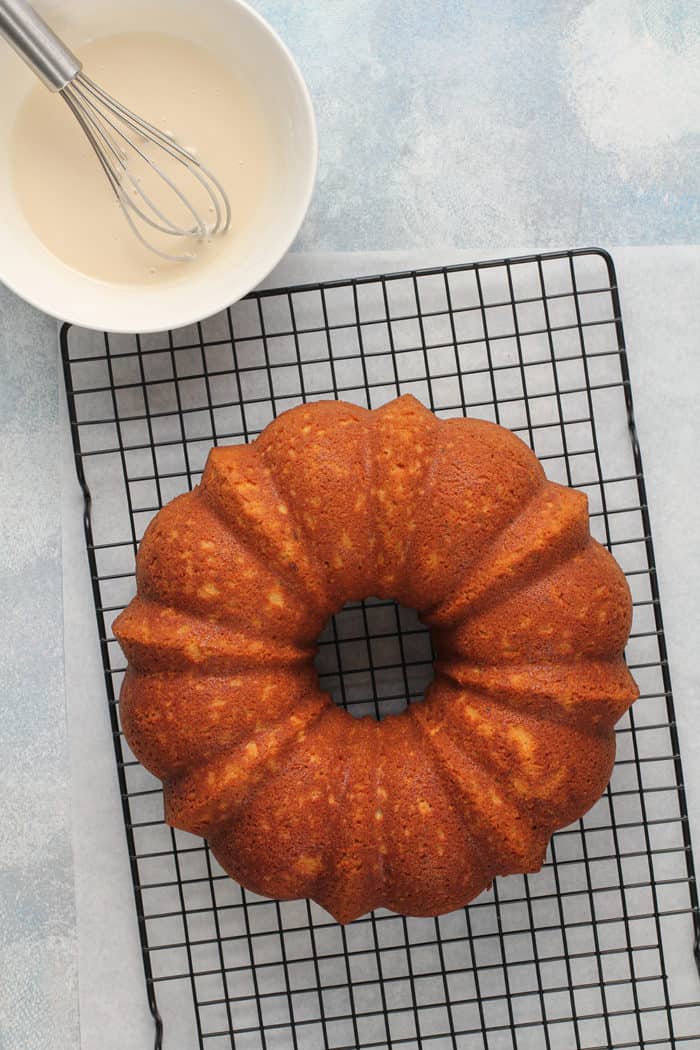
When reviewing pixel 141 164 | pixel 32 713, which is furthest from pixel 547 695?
pixel 141 164

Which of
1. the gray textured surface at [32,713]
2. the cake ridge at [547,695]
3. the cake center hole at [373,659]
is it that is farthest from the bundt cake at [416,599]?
the gray textured surface at [32,713]

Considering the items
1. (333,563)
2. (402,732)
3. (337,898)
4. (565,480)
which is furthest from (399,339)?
(337,898)

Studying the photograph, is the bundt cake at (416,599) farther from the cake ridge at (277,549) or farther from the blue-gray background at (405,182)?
the blue-gray background at (405,182)

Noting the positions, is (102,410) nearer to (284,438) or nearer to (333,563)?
(284,438)

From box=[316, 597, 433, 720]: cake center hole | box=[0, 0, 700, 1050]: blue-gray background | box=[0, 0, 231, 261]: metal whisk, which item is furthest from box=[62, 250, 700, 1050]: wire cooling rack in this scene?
box=[0, 0, 231, 261]: metal whisk

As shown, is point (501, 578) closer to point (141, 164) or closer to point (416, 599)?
point (416, 599)
